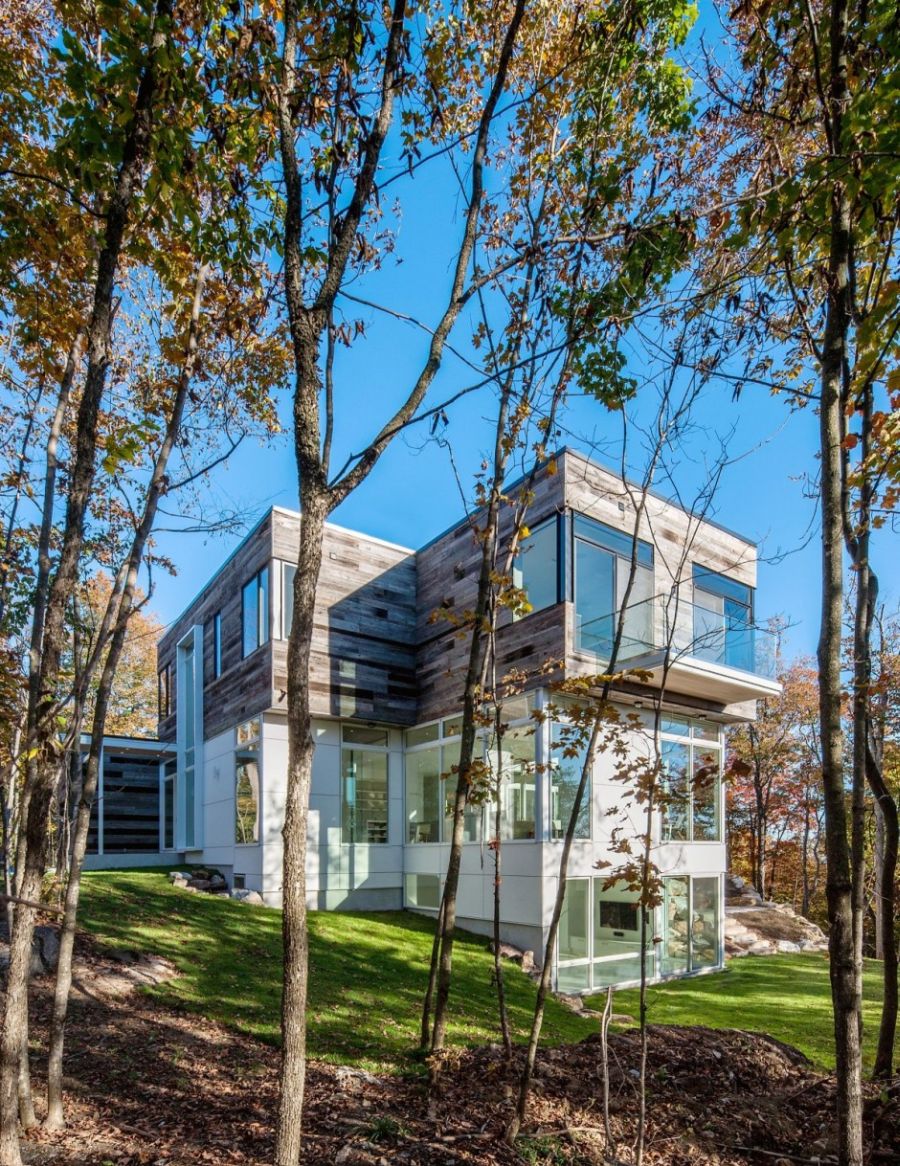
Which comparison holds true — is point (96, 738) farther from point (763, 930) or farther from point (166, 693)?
point (166, 693)

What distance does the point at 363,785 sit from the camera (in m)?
13.1

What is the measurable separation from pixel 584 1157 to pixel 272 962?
17.9 feet

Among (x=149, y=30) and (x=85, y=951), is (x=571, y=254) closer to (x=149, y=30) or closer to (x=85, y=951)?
(x=149, y=30)

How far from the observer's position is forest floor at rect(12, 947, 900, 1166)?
336cm

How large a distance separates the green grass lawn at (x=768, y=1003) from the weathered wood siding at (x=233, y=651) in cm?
700

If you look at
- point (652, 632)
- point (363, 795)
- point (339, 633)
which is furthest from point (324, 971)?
point (652, 632)

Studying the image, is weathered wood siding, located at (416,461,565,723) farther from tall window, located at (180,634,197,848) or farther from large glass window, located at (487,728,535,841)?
tall window, located at (180,634,197,848)

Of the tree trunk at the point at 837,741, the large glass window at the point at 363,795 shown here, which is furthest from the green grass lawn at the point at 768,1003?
the large glass window at the point at 363,795

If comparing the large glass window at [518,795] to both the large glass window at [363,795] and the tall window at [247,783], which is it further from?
the tall window at [247,783]

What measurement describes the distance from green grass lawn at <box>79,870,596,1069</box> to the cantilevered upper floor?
3277mm

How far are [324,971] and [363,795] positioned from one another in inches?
204

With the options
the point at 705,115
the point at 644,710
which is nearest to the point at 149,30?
the point at 705,115

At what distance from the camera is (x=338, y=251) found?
309 cm

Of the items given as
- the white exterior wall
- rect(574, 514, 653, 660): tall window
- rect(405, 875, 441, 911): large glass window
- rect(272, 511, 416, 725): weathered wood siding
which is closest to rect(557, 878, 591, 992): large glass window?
rect(405, 875, 441, 911): large glass window
